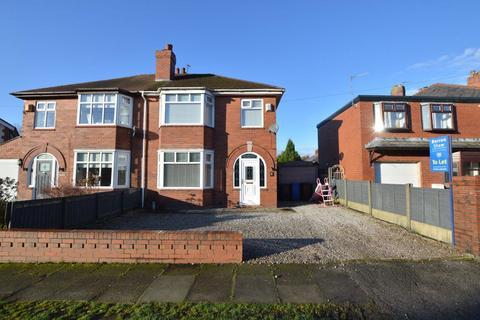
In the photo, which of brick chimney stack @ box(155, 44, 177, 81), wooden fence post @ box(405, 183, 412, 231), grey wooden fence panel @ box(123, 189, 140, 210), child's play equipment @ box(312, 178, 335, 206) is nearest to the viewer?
wooden fence post @ box(405, 183, 412, 231)

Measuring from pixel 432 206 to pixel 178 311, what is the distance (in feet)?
23.5

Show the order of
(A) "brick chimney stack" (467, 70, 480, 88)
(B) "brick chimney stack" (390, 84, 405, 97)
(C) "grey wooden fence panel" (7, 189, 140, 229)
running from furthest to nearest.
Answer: (A) "brick chimney stack" (467, 70, 480, 88) < (B) "brick chimney stack" (390, 84, 405, 97) < (C) "grey wooden fence panel" (7, 189, 140, 229)

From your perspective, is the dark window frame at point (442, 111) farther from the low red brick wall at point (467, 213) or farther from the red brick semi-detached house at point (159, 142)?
the low red brick wall at point (467, 213)

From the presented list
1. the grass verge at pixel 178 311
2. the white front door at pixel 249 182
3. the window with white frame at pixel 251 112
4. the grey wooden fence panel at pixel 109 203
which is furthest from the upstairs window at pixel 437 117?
the grey wooden fence panel at pixel 109 203

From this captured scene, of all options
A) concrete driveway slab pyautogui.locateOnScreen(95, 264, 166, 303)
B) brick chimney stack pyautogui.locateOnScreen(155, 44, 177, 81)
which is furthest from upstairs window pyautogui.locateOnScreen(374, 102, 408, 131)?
concrete driveway slab pyautogui.locateOnScreen(95, 264, 166, 303)

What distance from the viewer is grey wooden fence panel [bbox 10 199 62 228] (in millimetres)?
6043

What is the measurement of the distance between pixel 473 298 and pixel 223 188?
1085 centimetres

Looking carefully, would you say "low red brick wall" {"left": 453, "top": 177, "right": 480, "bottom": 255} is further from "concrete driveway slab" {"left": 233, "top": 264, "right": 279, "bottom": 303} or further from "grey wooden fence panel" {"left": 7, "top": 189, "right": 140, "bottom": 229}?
"grey wooden fence panel" {"left": 7, "top": 189, "right": 140, "bottom": 229}

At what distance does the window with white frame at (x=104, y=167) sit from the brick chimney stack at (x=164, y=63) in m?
5.41

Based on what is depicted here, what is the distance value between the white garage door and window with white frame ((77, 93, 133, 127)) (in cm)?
1456

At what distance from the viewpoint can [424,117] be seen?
1598 centimetres

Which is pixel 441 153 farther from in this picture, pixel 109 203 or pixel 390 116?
pixel 109 203

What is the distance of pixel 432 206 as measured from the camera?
7.25 m

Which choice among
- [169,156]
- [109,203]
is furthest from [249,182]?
[109,203]
